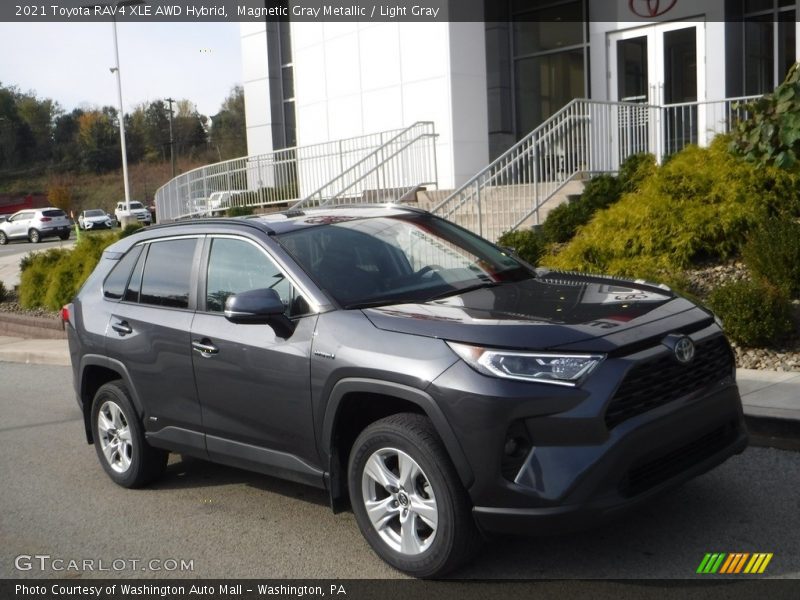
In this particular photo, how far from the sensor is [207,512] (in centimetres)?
576

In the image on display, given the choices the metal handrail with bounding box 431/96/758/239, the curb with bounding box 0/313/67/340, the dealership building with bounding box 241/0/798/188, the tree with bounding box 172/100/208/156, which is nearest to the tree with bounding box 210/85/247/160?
the tree with bounding box 172/100/208/156

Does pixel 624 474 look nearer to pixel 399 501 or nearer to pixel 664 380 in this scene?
pixel 664 380

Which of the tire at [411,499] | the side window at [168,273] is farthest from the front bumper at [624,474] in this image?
the side window at [168,273]

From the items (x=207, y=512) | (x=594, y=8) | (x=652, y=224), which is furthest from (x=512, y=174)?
(x=207, y=512)

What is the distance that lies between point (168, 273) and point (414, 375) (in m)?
2.48

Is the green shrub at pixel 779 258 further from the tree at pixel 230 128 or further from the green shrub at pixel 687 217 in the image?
the tree at pixel 230 128

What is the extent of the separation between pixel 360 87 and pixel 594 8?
18.2 feet

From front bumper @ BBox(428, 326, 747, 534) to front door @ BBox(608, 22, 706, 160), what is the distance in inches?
437

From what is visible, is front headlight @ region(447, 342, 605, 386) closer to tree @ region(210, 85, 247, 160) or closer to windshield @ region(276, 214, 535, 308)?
windshield @ region(276, 214, 535, 308)

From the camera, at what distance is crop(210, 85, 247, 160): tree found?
352 ft

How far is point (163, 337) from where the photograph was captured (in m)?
5.71

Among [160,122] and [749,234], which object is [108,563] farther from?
[160,122]

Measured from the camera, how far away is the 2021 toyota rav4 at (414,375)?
13.0ft

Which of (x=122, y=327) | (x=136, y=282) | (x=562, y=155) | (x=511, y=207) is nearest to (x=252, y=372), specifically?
(x=122, y=327)
